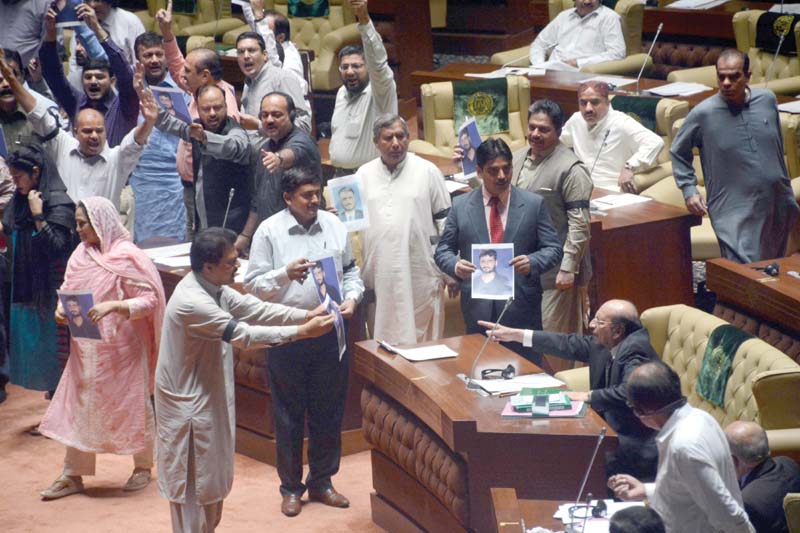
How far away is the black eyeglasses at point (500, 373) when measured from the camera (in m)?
4.98

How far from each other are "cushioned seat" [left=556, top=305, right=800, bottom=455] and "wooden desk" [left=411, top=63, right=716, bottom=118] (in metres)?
3.27

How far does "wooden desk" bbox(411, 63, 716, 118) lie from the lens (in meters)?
8.89

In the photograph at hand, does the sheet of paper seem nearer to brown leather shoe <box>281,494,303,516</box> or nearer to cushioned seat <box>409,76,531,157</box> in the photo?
brown leather shoe <box>281,494,303,516</box>

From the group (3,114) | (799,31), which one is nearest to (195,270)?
(3,114)

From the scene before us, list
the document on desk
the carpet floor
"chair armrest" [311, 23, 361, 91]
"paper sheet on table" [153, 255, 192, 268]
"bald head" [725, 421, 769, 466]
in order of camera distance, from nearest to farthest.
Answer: "bald head" [725, 421, 769, 466] < the document on desk < the carpet floor < "paper sheet on table" [153, 255, 192, 268] < "chair armrest" [311, 23, 361, 91]

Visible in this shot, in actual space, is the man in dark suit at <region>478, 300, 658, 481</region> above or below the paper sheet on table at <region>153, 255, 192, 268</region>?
below

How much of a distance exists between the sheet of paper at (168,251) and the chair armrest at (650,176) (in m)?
2.54

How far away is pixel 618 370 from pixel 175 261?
2.50m

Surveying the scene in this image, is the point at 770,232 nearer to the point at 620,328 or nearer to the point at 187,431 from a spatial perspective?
the point at 620,328

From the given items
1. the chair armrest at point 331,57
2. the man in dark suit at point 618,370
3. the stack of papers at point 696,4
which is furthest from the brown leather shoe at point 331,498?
the stack of papers at point 696,4

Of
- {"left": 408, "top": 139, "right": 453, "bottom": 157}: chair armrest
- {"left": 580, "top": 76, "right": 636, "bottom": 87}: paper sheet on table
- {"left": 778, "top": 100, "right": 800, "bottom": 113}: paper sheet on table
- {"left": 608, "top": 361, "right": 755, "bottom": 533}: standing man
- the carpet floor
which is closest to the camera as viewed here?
{"left": 608, "top": 361, "right": 755, "bottom": 533}: standing man

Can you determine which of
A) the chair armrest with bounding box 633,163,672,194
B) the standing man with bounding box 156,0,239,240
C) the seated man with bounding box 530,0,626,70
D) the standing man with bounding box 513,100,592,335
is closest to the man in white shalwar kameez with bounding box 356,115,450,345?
the standing man with bounding box 513,100,592,335

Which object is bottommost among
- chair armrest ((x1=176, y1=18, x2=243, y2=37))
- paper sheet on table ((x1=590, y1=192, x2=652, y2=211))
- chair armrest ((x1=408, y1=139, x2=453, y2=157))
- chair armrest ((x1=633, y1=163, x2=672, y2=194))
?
paper sheet on table ((x1=590, y1=192, x2=652, y2=211))

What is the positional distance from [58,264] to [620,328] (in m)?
2.78
